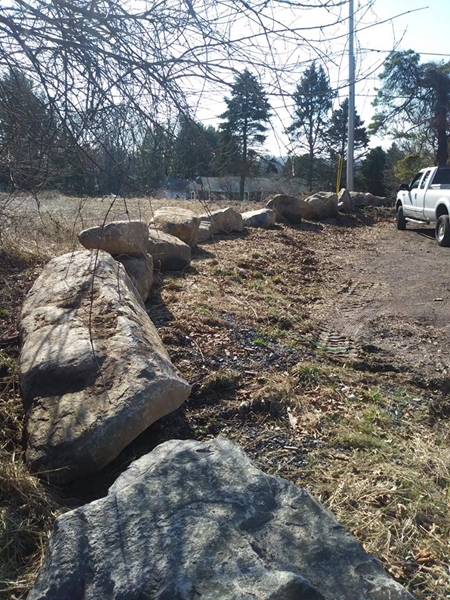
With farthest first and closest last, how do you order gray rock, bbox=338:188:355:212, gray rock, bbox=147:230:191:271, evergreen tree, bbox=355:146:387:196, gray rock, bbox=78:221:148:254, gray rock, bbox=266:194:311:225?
evergreen tree, bbox=355:146:387:196, gray rock, bbox=338:188:355:212, gray rock, bbox=266:194:311:225, gray rock, bbox=147:230:191:271, gray rock, bbox=78:221:148:254

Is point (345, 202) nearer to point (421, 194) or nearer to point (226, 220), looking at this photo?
point (421, 194)

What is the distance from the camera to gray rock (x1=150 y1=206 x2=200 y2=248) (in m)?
10.1

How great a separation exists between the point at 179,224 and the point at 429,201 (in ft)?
23.5

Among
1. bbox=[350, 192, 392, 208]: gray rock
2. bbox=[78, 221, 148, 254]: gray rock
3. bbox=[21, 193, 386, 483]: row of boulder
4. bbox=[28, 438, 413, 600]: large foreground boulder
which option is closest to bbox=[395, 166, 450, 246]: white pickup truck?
bbox=[350, 192, 392, 208]: gray rock

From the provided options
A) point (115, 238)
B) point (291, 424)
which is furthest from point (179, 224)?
point (291, 424)

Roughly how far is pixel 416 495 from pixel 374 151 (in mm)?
35139

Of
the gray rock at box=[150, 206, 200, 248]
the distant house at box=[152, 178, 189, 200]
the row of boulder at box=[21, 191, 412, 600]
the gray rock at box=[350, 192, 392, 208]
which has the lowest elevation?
the gray rock at box=[350, 192, 392, 208]

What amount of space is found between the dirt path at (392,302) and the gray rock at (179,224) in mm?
2506

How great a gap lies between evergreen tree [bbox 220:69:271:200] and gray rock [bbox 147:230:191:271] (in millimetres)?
5171

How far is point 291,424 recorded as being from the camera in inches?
168

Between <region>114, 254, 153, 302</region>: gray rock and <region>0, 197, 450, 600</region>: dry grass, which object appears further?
<region>114, 254, 153, 302</region>: gray rock

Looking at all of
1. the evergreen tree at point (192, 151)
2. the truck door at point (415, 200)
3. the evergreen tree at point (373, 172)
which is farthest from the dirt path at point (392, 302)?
the evergreen tree at point (373, 172)

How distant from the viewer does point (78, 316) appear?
451cm

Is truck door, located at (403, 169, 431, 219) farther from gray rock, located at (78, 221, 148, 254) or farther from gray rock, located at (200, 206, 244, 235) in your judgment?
gray rock, located at (78, 221, 148, 254)
